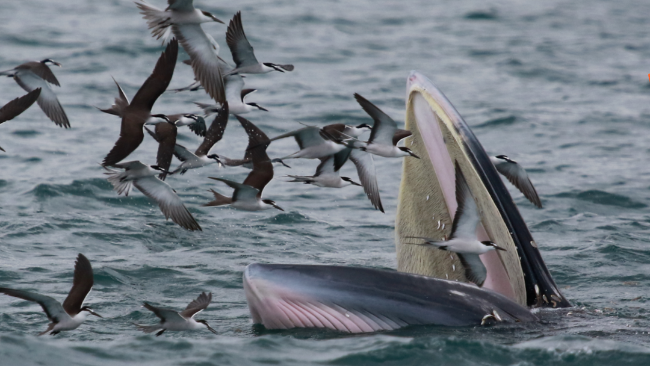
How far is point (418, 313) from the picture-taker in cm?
646

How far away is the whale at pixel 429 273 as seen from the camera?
6.35 meters

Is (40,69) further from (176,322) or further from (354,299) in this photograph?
(354,299)

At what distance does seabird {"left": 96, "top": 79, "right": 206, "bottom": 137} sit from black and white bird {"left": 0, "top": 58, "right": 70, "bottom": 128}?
1598 mm

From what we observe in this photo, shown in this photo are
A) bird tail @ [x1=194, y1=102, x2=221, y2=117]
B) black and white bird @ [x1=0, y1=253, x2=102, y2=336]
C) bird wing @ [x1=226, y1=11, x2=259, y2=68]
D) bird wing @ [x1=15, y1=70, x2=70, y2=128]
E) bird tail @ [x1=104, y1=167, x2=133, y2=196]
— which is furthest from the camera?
bird wing @ [x1=15, y1=70, x2=70, y2=128]

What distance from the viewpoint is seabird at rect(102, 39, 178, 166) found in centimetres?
798

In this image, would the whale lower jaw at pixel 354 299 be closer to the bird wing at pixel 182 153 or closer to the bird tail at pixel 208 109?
the bird wing at pixel 182 153

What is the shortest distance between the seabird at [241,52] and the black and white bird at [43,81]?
8.31ft

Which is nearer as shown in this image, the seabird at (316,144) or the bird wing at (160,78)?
the bird wing at (160,78)

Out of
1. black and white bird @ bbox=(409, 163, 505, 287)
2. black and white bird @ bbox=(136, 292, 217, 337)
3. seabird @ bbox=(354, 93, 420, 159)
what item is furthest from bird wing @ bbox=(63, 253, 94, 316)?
seabird @ bbox=(354, 93, 420, 159)

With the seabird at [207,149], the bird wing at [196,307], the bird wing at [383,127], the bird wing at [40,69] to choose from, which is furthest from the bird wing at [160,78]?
the bird wing at [40,69]

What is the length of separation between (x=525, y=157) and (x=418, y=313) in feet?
34.4

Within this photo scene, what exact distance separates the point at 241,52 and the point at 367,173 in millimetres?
1924

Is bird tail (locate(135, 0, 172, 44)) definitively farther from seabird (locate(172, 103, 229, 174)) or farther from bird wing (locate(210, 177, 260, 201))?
bird wing (locate(210, 177, 260, 201))

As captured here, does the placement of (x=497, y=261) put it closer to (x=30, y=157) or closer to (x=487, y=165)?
(x=487, y=165)
